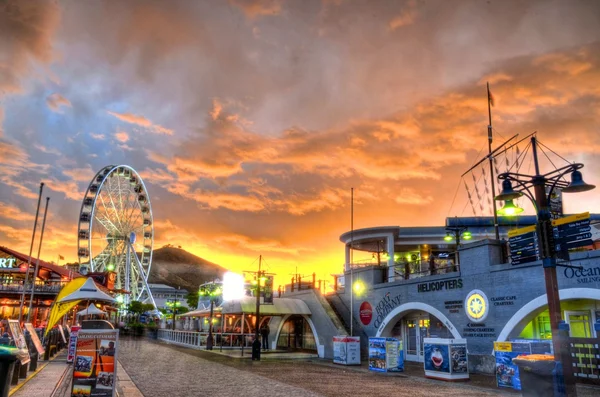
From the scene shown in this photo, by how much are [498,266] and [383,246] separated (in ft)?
63.0

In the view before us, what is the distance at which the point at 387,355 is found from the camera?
723 inches

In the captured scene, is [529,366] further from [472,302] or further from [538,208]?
[472,302]

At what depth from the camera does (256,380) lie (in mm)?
15336

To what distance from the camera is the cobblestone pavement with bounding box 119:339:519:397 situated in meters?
12.8

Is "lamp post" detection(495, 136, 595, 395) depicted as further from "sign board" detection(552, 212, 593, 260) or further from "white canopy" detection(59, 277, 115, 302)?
"white canopy" detection(59, 277, 115, 302)

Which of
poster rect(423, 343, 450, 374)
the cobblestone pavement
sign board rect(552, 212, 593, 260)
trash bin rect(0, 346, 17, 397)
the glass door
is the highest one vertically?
sign board rect(552, 212, 593, 260)

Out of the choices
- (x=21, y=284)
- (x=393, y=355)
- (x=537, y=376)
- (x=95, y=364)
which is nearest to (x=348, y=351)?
(x=393, y=355)

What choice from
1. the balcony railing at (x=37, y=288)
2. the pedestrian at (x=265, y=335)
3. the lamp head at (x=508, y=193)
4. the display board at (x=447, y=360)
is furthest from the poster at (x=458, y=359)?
the balcony railing at (x=37, y=288)

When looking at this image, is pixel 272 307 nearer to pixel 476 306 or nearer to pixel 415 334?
pixel 415 334

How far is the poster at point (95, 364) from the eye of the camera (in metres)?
8.89

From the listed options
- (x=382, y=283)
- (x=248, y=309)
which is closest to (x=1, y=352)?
(x=382, y=283)

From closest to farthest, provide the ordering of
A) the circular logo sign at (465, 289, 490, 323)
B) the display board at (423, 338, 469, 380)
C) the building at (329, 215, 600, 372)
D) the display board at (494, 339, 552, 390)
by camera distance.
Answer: the display board at (494, 339, 552, 390)
the display board at (423, 338, 469, 380)
the building at (329, 215, 600, 372)
the circular logo sign at (465, 289, 490, 323)

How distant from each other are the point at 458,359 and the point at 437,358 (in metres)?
0.71

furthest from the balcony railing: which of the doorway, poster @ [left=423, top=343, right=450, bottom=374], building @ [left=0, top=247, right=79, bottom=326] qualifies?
poster @ [left=423, top=343, right=450, bottom=374]
